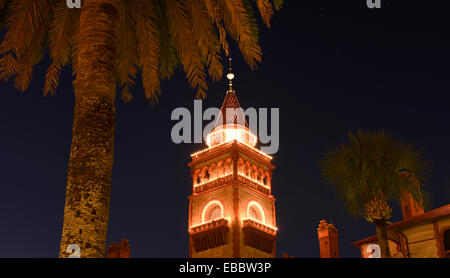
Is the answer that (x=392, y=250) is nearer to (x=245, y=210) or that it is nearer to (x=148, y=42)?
(x=148, y=42)

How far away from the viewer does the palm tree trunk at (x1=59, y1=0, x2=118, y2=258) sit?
10500mm

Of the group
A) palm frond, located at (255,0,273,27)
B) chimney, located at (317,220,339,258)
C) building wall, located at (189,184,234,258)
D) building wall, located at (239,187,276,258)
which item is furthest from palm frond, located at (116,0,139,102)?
building wall, located at (239,187,276,258)

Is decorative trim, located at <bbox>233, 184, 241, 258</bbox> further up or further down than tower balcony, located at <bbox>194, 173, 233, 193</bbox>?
further down

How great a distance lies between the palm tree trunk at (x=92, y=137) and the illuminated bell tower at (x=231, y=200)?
62767 mm

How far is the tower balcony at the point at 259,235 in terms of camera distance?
75.2 m

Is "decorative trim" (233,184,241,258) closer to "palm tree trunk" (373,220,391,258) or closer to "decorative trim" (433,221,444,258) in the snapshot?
"decorative trim" (433,221,444,258)

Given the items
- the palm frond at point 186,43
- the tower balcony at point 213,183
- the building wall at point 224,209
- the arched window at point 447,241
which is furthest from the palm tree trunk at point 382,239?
the tower balcony at point 213,183

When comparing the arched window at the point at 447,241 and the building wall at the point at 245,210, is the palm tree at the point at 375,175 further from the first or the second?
the building wall at the point at 245,210

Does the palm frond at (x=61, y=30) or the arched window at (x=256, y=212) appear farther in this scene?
the arched window at (x=256, y=212)

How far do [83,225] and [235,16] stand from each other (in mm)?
7561

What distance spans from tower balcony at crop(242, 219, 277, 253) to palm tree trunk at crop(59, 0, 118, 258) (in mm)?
64822

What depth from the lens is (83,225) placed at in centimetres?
1045
